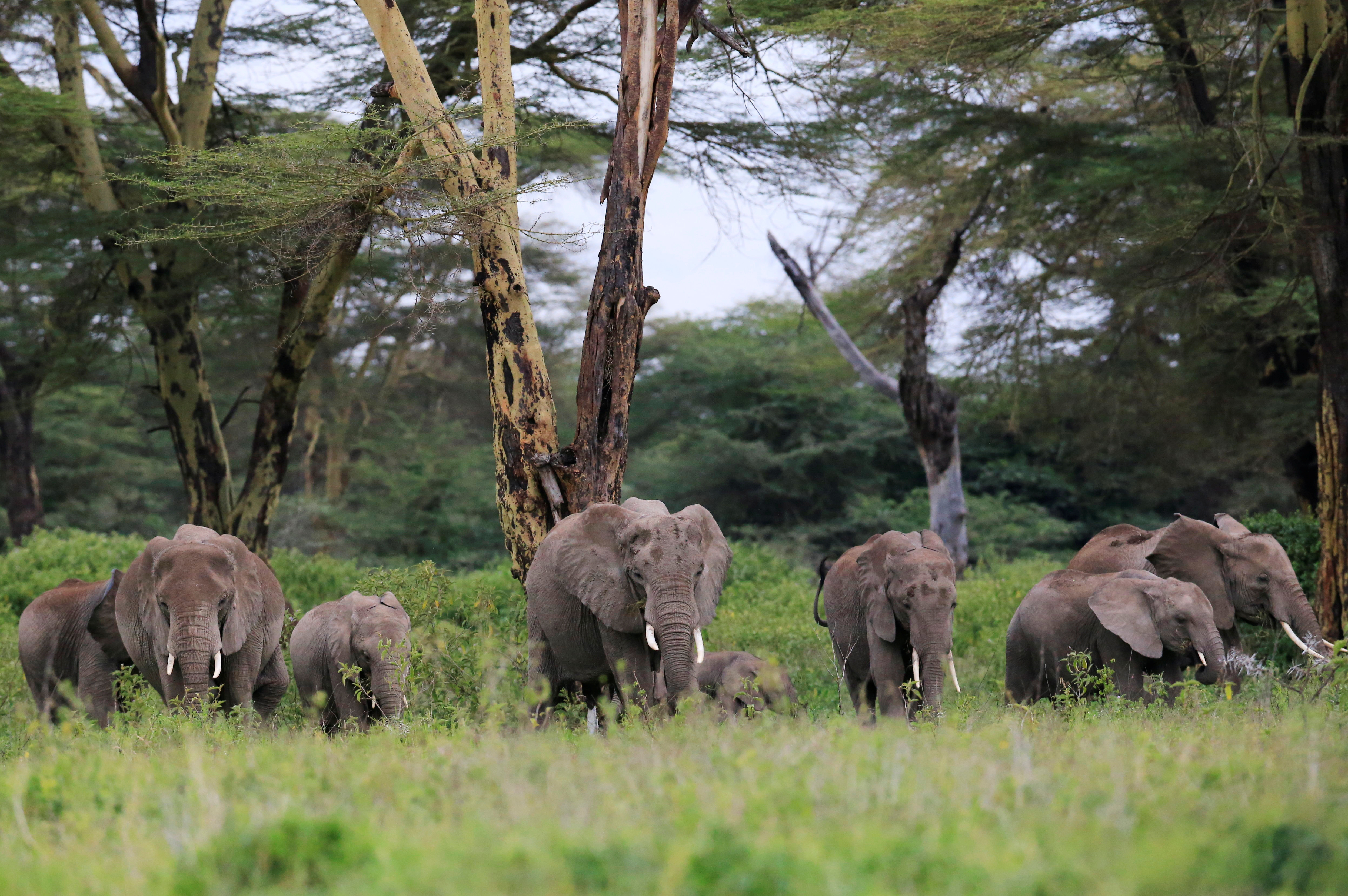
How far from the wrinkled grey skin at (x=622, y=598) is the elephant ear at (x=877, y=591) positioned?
3.78 ft

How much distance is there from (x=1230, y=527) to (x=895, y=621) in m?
3.41

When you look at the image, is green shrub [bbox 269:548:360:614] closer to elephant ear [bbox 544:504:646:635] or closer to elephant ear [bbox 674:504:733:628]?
elephant ear [bbox 544:504:646:635]

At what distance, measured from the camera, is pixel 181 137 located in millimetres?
16500

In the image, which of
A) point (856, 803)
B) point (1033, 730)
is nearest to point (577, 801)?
point (856, 803)

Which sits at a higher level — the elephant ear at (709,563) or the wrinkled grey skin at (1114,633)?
the elephant ear at (709,563)

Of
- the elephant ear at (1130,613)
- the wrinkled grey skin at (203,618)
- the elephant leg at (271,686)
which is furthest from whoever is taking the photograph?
the elephant leg at (271,686)

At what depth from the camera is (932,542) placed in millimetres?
9047

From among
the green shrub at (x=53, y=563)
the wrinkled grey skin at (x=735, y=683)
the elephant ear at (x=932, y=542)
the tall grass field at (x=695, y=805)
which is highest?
the elephant ear at (x=932, y=542)

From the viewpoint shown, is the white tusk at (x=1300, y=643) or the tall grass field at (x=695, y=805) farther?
the white tusk at (x=1300, y=643)

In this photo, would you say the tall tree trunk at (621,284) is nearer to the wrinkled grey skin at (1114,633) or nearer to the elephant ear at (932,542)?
the elephant ear at (932,542)

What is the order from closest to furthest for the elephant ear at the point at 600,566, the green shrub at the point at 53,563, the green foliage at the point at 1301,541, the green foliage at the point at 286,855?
1. the green foliage at the point at 286,855
2. the elephant ear at the point at 600,566
3. the green foliage at the point at 1301,541
4. the green shrub at the point at 53,563

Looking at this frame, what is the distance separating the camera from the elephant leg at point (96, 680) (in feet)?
32.0

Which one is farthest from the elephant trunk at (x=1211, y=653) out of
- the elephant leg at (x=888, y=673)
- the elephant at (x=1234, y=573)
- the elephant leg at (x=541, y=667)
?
the elephant leg at (x=541, y=667)

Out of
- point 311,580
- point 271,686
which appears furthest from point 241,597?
point 311,580
